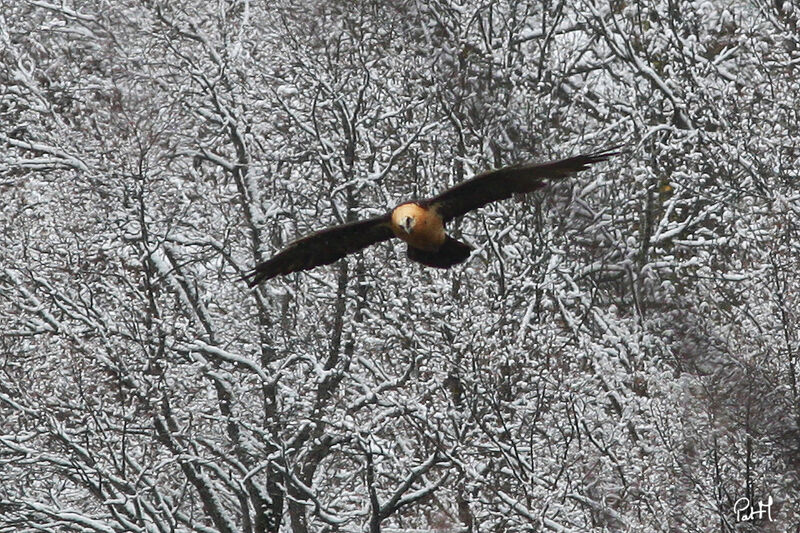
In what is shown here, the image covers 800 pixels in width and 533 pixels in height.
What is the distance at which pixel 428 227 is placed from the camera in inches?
364

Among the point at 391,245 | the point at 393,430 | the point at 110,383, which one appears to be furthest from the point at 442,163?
the point at 110,383

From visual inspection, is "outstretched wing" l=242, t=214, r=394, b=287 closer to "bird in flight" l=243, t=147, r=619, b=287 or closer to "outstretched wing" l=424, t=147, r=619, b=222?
"bird in flight" l=243, t=147, r=619, b=287

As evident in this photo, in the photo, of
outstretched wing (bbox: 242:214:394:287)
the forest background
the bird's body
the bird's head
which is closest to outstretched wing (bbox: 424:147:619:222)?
the bird's body

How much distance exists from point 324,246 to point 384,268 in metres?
4.14

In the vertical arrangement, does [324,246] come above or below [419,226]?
above

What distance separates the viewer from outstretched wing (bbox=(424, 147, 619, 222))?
29.3 ft

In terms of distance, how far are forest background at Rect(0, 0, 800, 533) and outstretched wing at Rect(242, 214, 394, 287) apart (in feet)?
7.66

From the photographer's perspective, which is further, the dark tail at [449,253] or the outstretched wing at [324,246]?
the outstretched wing at [324,246]

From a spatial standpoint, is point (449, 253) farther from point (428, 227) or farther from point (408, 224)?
point (408, 224)

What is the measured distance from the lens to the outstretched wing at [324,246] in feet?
31.8

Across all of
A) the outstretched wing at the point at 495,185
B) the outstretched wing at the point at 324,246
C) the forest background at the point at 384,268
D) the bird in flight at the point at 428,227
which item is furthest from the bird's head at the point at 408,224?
the forest background at the point at 384,268

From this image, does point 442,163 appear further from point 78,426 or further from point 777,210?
point 78,426

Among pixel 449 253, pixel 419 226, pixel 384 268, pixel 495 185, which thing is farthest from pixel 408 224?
pixel 384 268

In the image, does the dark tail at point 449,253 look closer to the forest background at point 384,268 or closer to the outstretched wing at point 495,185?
the outstretched wing at point 495,185
